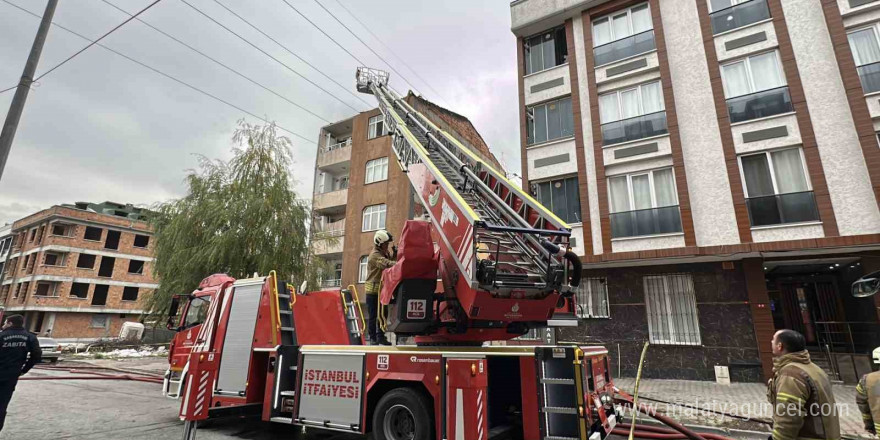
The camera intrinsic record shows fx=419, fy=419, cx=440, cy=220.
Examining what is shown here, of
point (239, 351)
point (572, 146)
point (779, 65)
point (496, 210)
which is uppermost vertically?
point (779, 65)

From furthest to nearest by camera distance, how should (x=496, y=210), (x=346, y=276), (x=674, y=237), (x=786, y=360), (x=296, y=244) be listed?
(x=346, y=276) → (x=296, y=244) → (x=674, y=237) → (x=496, y=210) → (x=786, y=360)

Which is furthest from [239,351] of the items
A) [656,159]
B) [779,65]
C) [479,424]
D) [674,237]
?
[779,65]

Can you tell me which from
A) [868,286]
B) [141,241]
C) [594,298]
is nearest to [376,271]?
[868,286]

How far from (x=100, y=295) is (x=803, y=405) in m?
55.5

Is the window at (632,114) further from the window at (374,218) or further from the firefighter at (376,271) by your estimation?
the window at (374,218)

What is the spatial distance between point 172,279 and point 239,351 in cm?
1029

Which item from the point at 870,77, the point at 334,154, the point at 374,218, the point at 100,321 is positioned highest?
the point at 334,154

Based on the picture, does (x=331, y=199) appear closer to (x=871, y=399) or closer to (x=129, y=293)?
A: (x=871, y=399)

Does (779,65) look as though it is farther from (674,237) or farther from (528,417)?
(528,417)

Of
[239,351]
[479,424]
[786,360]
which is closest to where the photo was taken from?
[786,360]

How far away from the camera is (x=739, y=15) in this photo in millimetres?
15109

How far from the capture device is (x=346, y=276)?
83.1 feet

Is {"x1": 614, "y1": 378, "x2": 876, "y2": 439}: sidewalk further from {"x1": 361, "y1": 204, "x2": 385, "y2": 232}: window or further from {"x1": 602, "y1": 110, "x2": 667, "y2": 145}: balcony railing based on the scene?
{"x1": 361, "y1": 204, "x2": 385, "y2": 232}: window

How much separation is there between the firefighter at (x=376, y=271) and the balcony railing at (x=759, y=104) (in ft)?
45.0
